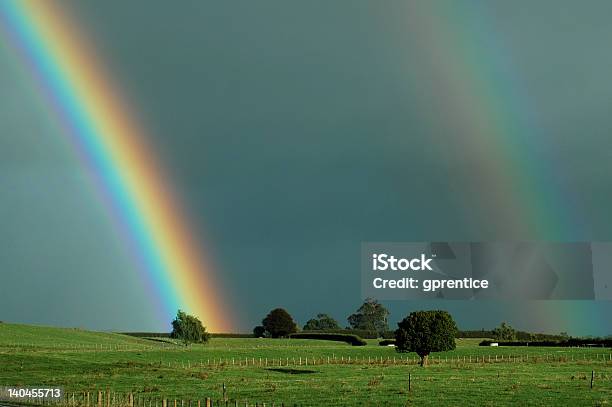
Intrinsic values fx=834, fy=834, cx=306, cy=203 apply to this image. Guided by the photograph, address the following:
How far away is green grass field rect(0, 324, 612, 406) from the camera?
63.1 meters

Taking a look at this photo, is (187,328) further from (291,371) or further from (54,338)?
(291,371)

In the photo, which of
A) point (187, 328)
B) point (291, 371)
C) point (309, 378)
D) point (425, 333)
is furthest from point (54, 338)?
point (309, 378)

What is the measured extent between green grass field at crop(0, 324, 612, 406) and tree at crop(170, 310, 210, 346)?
3388 centimetres

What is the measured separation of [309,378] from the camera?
289 ft

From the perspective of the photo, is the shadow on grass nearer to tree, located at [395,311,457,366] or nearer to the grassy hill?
tree, located at [395,311,457,366]

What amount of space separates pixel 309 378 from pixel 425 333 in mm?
31863

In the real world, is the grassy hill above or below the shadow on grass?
above

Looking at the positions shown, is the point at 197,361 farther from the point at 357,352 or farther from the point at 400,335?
the point at 357,352

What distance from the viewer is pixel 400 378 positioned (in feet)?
277

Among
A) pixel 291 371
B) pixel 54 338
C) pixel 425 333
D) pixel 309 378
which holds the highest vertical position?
pixel 425 333

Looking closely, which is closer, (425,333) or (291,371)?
(291,371)

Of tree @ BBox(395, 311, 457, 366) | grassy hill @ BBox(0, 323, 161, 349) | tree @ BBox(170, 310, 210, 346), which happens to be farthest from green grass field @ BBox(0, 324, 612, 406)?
tree @ BBox(170, 310, 210, 346)

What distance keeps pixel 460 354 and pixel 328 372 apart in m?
56.4

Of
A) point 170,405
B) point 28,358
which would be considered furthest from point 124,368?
point 170,405
